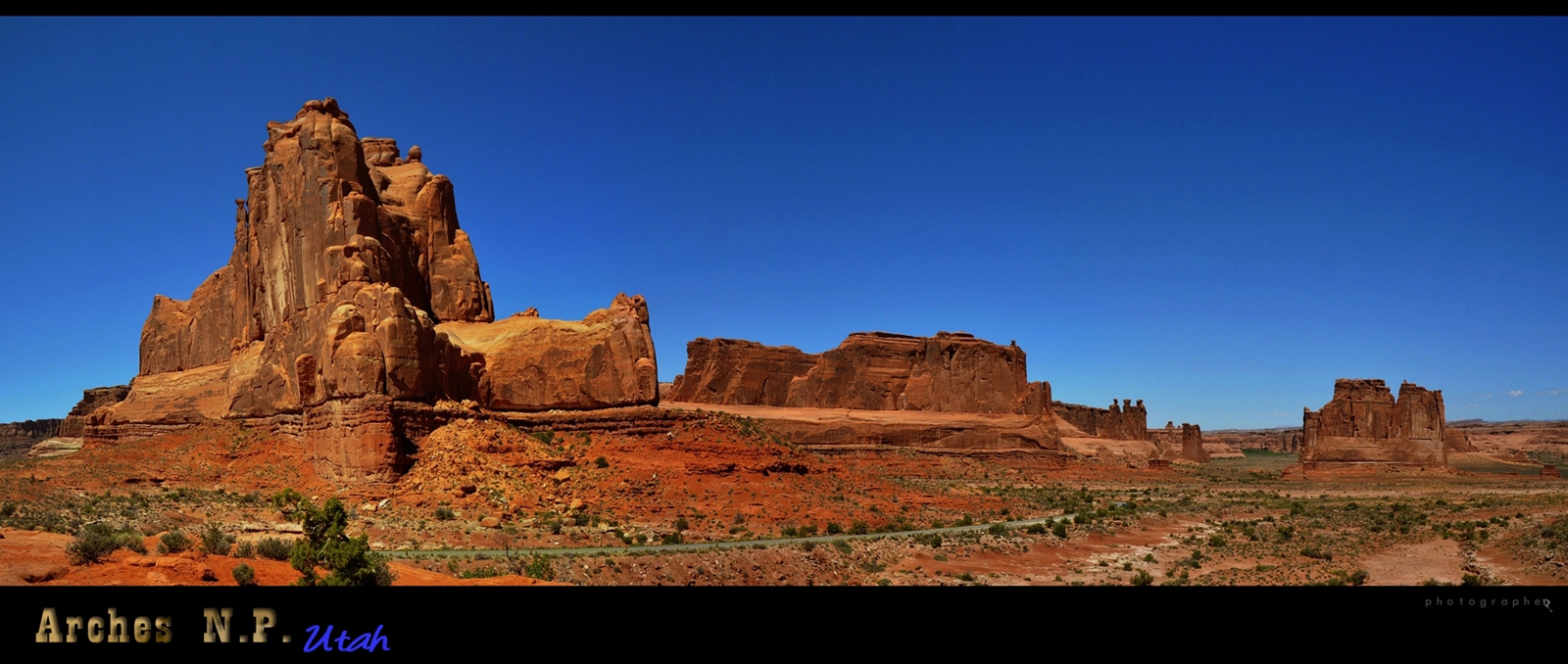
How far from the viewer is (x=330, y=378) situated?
3881 centimetres

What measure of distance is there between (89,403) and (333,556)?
94751 mm

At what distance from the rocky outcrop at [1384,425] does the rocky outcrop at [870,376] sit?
29.4 meters

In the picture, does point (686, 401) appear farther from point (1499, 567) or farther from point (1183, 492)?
point (1499, 567)

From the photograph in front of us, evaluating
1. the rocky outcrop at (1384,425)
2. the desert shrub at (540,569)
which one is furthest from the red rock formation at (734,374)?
the desert shrub at (540,569)

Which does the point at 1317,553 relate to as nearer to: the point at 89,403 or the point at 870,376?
the point at 870,376

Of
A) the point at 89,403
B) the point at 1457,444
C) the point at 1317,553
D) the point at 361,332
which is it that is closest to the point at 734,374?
the point at 89,403

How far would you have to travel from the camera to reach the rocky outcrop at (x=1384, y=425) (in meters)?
→ 92.4

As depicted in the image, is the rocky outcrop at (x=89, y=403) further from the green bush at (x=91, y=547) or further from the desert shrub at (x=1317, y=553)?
the desert shrub at (x=1317, y=553)

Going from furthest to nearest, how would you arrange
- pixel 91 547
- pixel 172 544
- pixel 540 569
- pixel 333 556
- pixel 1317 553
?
pixel 1317 553 → pixel 540 569 → pixel 172 544 → pixel 333 556 → pixel 91 547

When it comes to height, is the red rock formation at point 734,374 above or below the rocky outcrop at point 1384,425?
above

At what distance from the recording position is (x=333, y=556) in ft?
59.3

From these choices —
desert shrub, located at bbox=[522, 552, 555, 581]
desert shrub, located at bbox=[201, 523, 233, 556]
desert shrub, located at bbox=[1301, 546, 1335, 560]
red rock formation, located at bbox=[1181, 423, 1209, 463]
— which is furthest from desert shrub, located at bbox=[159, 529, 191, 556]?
red rock formation, located at bbox=[1181, 423, 1209, 463]

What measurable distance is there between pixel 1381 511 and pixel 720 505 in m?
38.0
